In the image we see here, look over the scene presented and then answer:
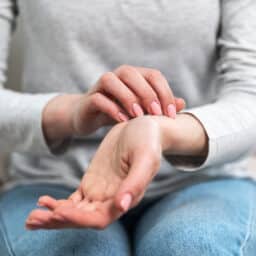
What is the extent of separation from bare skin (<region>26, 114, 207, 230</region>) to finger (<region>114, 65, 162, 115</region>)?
2 cm

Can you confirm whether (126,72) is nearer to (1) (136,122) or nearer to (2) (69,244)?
(1) (136,122)

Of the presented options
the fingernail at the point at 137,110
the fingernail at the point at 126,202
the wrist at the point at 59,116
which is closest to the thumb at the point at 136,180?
the fingernail at the point at 126,202

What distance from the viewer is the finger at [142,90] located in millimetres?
574

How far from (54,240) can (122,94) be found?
179 millimetres

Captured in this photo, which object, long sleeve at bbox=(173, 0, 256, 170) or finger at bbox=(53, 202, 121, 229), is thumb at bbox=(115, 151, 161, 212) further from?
long sleeve at bbox=(173, 0, 256, 170)

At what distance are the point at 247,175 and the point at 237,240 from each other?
23cm

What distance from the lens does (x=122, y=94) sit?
22.6 inches

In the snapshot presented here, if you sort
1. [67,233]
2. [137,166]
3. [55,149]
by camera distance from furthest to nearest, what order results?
1. [55,149]
2. [67,233]
3. [137,166]

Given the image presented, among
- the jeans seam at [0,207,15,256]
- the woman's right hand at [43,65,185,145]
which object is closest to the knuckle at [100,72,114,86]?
the woman's right hand at [43,65,185,145]

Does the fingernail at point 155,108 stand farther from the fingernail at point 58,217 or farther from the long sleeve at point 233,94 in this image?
the fingernail at point 58,217

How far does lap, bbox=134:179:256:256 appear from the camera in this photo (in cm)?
52

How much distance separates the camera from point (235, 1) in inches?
28.5

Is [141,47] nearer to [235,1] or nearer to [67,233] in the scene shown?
[235,1]

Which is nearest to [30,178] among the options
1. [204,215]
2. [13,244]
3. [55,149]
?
[55,149]
